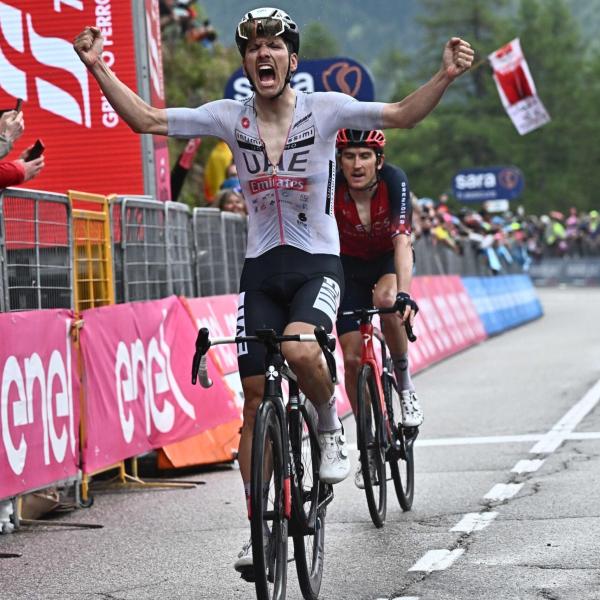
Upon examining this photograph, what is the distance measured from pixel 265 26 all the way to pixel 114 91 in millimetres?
697

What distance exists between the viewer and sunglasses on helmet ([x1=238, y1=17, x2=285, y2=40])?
657cm

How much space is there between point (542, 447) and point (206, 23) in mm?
29303

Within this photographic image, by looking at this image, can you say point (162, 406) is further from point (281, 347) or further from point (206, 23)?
point (206, 23)

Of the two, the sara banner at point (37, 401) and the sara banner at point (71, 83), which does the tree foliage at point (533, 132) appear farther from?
the sara banner at point (37, 401)

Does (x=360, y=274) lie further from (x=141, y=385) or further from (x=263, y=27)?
(x=263, y=27)

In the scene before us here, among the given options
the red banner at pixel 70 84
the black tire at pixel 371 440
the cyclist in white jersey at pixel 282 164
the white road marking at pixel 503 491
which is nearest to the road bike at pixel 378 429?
the black tire at pixel 371 440

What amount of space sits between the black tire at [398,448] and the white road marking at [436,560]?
1.29 m

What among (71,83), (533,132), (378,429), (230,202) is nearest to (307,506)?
(378,429)

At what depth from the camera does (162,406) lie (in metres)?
11.2

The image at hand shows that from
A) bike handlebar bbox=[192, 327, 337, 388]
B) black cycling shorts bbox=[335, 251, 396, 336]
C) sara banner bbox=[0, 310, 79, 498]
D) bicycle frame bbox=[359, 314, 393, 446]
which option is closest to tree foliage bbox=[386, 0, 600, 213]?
sara banner bbox=[0, 310, 79, 498]

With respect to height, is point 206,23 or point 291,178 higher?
point 206,23

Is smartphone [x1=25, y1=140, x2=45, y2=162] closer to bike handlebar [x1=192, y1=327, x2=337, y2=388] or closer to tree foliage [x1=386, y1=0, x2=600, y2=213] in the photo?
bike handlebar [x1=192, y1=327, x2=337, y2=388]

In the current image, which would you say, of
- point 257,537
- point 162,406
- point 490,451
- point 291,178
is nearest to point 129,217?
point 162,406

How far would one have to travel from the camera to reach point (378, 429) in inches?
339
